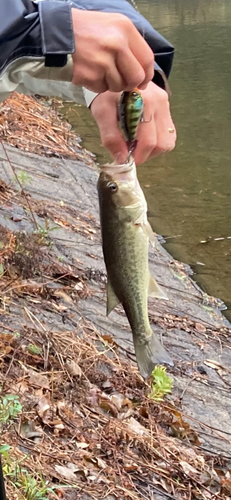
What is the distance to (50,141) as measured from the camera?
33.8ft

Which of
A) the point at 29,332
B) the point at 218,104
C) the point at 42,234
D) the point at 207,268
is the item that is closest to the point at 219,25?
the point at 218,104

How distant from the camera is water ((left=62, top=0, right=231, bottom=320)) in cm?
754

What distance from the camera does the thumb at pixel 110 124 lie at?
1.89 meters

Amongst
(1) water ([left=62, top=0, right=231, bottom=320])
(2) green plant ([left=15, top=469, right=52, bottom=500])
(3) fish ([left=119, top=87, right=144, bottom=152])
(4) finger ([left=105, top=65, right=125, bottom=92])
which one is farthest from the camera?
(1) water ([left=62, top=0, right=231, bottom=320])

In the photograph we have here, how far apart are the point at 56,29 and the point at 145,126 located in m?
0.43

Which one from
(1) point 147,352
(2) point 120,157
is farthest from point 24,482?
(2) point 120,157

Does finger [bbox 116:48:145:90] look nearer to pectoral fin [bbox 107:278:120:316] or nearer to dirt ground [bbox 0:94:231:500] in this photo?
pectoral fin [bbox 107:278:120:316]

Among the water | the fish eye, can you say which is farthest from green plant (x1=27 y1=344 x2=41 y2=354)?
the water

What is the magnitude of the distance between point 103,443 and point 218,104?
12.3 metres

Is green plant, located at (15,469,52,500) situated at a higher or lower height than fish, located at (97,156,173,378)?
lower

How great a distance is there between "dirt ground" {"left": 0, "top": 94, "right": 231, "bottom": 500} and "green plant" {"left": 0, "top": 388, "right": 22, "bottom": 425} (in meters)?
0.07

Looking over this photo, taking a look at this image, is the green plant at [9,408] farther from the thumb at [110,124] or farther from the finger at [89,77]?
the finger at [89,77]

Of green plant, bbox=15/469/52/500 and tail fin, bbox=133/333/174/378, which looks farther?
green plant, bbox=15/469/52/500

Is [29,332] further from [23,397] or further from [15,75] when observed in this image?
[15,75]
